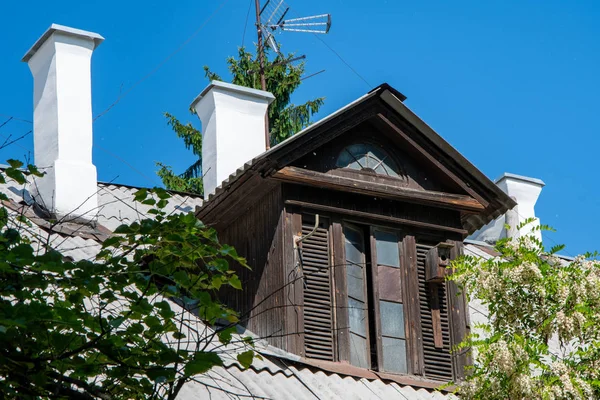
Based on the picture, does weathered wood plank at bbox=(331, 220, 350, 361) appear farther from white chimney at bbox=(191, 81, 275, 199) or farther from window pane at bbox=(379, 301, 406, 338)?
white chimney at bbox=(191, 81, 275, 199)

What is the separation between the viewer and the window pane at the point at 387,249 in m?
11.4

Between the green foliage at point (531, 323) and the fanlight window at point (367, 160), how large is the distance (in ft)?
8.24

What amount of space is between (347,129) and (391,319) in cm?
173

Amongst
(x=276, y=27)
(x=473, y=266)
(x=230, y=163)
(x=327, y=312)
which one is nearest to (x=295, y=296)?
(x=327, y=312)

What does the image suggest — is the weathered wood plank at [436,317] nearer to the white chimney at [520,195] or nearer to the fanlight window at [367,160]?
the fanlight window at [367,160]

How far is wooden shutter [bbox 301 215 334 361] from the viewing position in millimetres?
10781

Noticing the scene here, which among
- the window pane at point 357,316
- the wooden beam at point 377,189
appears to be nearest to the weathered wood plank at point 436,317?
the window pane at point 357,316

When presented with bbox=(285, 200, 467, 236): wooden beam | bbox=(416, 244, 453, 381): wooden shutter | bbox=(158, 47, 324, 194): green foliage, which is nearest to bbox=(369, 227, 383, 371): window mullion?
bbox=(285, 200, 467, 236): wooden beam

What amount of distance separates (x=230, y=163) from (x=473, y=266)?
4.69 meters

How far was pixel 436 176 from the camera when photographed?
39.7ft

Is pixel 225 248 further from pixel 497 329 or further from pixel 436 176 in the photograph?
pixel 436 176

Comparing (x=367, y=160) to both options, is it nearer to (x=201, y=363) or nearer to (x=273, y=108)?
(x=201, y=363)

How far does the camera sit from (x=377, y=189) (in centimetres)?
1148

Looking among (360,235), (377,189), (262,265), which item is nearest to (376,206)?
(377,189)
